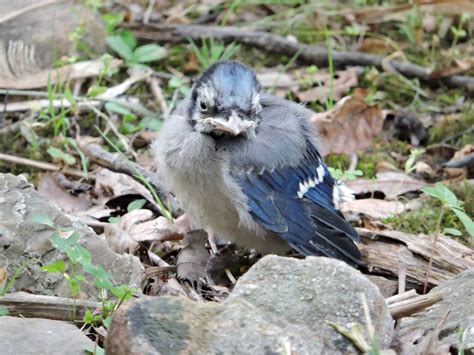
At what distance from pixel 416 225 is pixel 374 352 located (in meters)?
1.73

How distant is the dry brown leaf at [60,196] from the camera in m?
3.98

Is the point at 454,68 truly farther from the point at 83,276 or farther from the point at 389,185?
the point at 83,276

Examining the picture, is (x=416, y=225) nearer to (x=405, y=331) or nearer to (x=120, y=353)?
(x=405, y=331)

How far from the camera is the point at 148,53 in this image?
17.2 feet

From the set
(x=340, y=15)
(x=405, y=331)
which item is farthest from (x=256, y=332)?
(x=340, y=15)

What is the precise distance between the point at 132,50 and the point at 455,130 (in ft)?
6.20

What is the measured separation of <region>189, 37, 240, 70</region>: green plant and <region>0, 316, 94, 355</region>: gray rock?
2.67 m

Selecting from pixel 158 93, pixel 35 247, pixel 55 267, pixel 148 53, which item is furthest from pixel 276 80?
pixel 55 267

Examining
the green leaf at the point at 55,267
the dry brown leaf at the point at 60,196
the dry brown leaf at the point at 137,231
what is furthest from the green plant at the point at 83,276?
the dry brown leaf at the point at 60,196

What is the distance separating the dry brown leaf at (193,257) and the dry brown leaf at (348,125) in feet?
3.52

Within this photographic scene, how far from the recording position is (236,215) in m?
3.41

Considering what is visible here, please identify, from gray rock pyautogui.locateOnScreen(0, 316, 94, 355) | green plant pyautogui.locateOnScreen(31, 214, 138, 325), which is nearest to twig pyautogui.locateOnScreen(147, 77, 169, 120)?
green plant pyautogui.locateOnScreen(31, 214, 138, 325)

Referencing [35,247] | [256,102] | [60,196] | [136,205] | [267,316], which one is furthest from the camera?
[60,196]

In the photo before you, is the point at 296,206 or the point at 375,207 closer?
the point at 296,206
